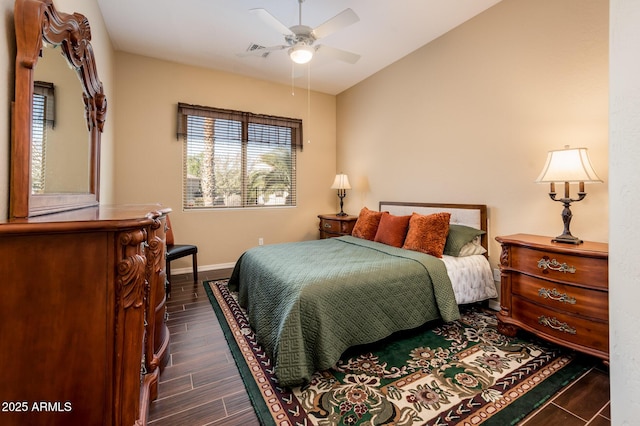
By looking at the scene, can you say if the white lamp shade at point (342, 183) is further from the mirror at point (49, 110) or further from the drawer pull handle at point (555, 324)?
the mirror at point (49, 110)

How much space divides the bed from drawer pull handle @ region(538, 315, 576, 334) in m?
0.57

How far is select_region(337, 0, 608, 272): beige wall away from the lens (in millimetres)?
2180

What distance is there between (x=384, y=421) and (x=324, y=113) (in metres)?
4.73

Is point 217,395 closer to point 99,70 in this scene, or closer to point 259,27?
point 99,70

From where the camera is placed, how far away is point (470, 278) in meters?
2.61

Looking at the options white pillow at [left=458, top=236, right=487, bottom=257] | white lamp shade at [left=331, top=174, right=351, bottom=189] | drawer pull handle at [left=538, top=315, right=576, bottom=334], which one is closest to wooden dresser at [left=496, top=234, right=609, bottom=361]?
drawer pull handle at [left=538, top=315, right=576, bottom=334]

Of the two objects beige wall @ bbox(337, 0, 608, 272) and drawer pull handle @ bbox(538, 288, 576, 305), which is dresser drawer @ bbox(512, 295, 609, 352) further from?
beige wall @ bbox(337, 0, 608, 272)

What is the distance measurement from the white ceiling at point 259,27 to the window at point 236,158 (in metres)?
0.75

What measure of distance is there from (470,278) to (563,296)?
2.39ft

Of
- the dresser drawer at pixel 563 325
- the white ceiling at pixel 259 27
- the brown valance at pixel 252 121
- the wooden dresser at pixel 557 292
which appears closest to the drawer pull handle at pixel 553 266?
the wooden dresser at pixel 557 292

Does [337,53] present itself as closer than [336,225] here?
Yes

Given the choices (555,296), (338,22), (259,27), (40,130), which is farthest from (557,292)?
(259,27)

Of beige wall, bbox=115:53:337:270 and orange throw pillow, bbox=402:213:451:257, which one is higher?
beige wall, bbox=115:53:337:270

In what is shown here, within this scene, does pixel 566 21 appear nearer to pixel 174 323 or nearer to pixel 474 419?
pixel 474 419
